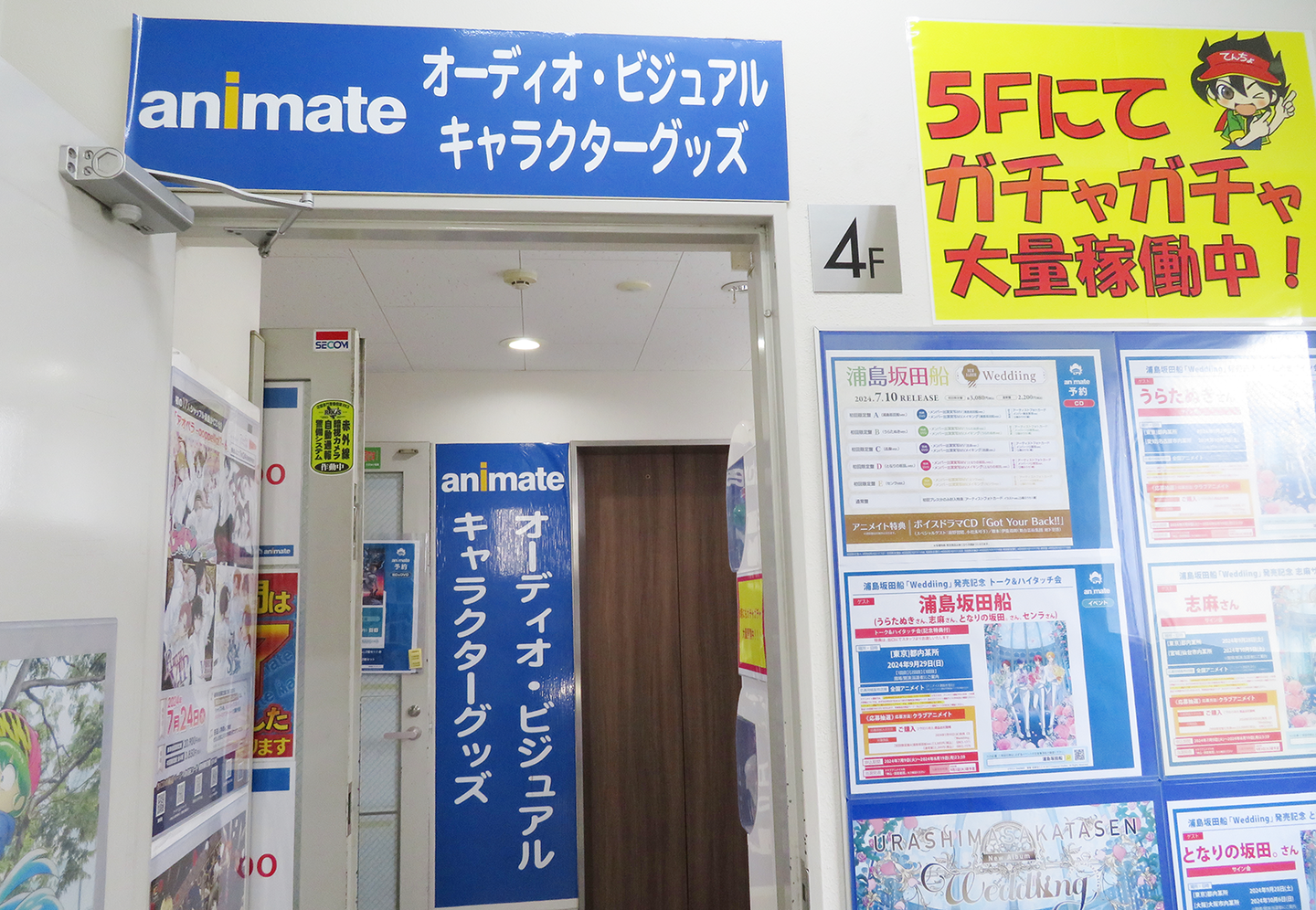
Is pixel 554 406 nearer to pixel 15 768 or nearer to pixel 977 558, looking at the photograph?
pixel 977 558

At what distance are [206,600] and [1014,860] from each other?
134 cm

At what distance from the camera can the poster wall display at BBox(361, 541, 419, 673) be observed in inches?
149

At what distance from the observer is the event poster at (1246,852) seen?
48.8 inches

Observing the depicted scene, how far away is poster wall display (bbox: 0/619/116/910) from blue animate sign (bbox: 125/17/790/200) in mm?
640

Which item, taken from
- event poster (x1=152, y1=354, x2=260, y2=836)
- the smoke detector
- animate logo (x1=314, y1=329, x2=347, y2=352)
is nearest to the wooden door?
the smoke detector

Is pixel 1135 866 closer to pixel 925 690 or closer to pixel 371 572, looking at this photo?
pixel 925 690

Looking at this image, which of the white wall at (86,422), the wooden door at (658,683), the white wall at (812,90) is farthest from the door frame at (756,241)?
the wooden door at (658,683)

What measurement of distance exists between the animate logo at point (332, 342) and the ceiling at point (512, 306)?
492mm

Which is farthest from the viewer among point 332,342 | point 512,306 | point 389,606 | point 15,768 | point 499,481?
point 499,481

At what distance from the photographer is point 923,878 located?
3.93 ft

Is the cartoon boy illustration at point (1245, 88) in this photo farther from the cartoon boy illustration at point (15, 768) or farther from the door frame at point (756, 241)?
the cartoon boy illustration at point (15, 768)

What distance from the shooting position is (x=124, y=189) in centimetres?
101

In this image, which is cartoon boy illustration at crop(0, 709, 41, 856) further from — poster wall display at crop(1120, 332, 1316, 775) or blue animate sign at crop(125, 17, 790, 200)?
poster wall display at crop(1120, 332, 1316, 775)

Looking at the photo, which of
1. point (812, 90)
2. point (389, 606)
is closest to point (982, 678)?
point (812, 90)
